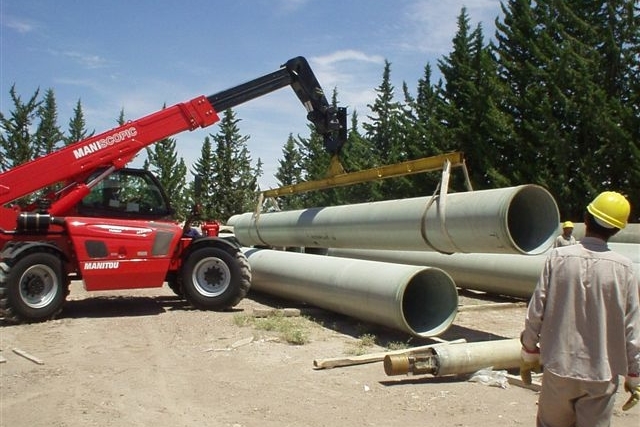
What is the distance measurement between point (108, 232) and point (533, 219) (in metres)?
6.42

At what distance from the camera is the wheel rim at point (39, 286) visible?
9648mm

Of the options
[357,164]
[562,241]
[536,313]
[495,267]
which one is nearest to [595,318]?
[536,313]

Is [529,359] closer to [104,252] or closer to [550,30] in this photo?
[104,252]

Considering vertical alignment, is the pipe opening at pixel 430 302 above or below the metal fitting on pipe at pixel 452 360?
above

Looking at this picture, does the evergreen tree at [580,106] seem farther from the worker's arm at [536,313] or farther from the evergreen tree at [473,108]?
the worker's arm at [536,313]

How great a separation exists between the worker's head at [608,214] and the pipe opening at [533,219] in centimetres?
401

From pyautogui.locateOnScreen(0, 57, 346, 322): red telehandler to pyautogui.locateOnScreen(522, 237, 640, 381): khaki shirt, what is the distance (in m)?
7.67

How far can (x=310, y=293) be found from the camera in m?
10.5

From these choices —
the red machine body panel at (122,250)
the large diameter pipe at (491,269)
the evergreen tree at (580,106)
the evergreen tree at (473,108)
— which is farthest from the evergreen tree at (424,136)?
the red machine body panel at (122,250)

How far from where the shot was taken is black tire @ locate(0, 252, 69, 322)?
9.40 m

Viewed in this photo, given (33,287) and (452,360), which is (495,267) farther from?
(33,287)

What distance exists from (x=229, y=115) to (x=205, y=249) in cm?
3901

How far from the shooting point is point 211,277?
36.3 ft

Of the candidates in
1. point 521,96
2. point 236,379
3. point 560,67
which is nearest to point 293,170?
point 521,96
